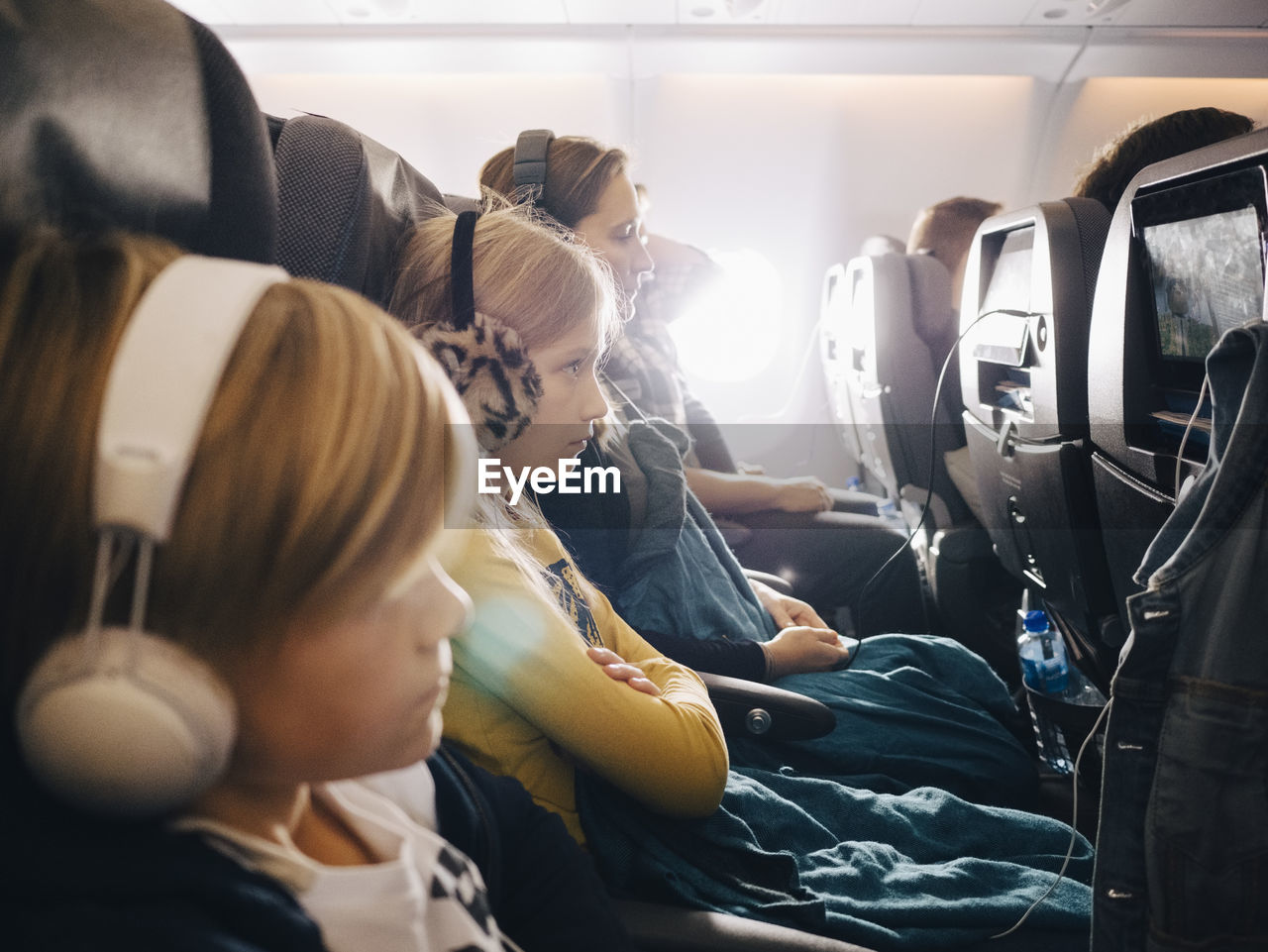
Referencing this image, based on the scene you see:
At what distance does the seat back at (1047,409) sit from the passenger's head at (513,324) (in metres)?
0.74

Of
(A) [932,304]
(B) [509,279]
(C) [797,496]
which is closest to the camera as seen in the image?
(B) [509,279]

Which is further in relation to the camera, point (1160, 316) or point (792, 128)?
point (792, 128)

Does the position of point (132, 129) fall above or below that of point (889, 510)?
above

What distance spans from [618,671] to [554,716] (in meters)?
0.10

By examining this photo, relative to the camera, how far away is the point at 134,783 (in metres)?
0.39

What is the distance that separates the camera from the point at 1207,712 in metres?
0.69

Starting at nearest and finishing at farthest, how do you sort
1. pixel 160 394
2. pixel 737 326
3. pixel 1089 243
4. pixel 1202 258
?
1. pixel 160 394
2. pixel 1202 258
3. pixel 1089 243
4. pixel 737 326

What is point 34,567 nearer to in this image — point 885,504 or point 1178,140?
point 1178,140

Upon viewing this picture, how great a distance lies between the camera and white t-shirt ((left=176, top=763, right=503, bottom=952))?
471 millimetres

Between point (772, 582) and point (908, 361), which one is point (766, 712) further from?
point (908, 361)

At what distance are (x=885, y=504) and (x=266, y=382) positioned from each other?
143 inches

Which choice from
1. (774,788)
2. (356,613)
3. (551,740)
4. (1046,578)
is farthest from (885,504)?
(356,613)

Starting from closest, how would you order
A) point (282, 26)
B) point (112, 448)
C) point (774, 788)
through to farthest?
point (112, 448), point (774, 788), point (282, 26)

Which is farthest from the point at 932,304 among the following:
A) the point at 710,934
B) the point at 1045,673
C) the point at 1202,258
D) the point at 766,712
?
the point at 710,934
